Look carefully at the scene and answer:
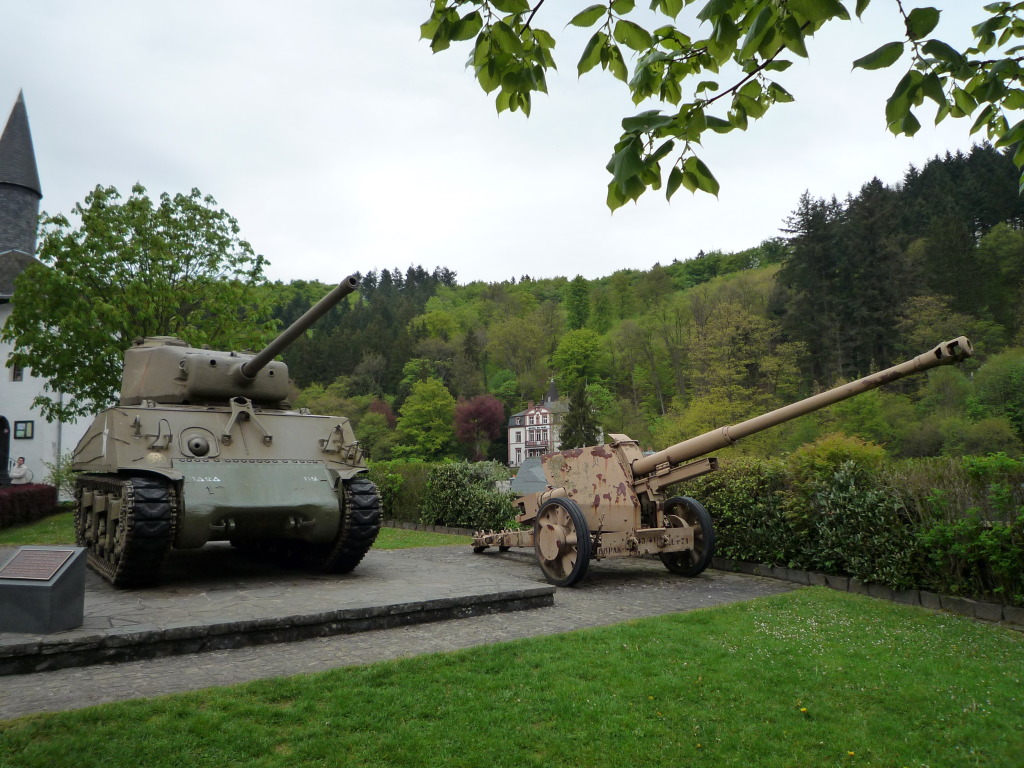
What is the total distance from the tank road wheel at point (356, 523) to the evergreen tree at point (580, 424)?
36488mm

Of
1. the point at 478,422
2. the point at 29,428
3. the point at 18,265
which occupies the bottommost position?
the point at 29,428

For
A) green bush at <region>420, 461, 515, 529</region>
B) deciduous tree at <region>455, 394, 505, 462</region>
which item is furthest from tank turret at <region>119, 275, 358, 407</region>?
deciduous tree at <region>455, 394, 505, 462</region>

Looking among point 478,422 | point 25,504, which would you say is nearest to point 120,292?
point 25,504

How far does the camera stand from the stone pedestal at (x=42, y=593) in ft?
17.5

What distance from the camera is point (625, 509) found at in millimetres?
8867

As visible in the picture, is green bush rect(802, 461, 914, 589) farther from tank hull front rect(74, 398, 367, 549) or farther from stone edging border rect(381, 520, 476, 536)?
stone edging border rect(381, 520, 476, 536)

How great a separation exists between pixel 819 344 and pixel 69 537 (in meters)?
34.0

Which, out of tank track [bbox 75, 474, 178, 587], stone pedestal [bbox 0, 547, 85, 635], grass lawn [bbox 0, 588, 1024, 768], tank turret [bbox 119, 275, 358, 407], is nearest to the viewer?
grass lawn [bbox 0, 588, 1024, 768]

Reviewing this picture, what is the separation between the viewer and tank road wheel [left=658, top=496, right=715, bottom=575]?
29.8 feet

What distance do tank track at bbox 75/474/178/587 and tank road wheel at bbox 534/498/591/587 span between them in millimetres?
4167

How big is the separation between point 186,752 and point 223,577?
18.2ft

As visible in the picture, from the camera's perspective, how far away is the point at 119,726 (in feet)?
12.6

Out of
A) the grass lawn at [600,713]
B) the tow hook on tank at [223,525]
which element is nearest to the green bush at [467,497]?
the tow hook on tank at [223,525]

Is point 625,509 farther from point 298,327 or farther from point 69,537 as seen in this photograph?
point 69,537
